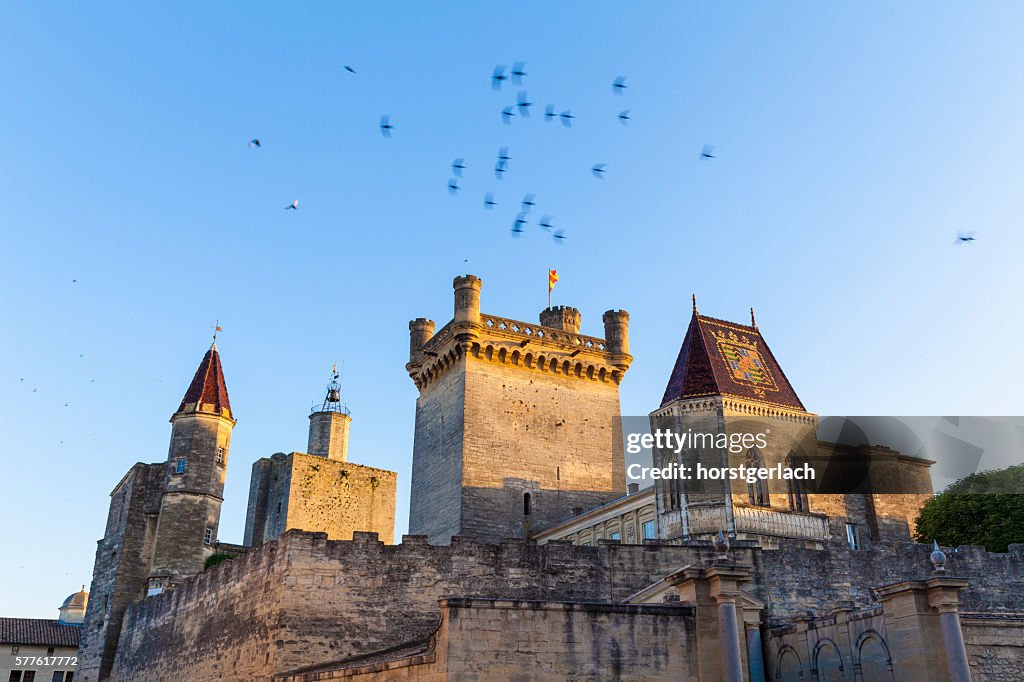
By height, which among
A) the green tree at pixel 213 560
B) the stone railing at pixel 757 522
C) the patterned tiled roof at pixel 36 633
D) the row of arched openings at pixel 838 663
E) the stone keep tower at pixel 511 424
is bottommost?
the row of arched openings at pixel 838 663

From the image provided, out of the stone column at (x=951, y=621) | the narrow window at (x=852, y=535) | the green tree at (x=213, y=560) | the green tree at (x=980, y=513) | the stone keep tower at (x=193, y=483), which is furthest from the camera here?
the green tree at (x=213, y=560)

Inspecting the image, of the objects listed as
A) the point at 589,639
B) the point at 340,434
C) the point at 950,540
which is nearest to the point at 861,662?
the point at 589,639

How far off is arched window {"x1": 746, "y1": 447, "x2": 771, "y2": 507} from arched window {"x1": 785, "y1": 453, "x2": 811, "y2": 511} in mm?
1321

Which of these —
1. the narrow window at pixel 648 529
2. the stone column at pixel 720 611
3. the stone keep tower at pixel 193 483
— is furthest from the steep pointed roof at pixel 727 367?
the stone keep tower at pixel 193 483

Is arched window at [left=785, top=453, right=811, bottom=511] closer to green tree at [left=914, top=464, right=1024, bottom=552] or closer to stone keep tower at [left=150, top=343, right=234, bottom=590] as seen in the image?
green tree at [left=914, top=464, right=1024, bottom=552]

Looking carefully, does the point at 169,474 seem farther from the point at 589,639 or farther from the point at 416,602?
the point at 589,639

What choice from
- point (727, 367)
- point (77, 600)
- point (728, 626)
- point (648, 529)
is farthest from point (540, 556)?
point (77, 600)

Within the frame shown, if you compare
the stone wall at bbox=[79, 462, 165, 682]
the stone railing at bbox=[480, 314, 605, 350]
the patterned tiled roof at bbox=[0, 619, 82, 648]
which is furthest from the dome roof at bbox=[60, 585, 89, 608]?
the stone railing at bbox=[480, 314, 605, 350]

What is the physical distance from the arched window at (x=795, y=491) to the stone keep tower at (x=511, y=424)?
29.4ft

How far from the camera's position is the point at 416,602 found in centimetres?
2217

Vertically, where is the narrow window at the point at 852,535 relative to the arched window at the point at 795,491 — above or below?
below

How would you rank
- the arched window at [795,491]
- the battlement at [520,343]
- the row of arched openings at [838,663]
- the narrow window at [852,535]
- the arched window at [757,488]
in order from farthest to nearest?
the battlement at [520,343]
the narrow window at [852,535]
the arched window at [795,491]
the arched window at [757,488]
the row of arched openings at [838,663]

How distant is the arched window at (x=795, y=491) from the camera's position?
30.9 m

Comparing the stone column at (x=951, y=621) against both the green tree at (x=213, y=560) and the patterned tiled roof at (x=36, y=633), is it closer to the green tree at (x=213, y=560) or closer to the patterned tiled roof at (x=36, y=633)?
the green tree at (x=213, y=560)
